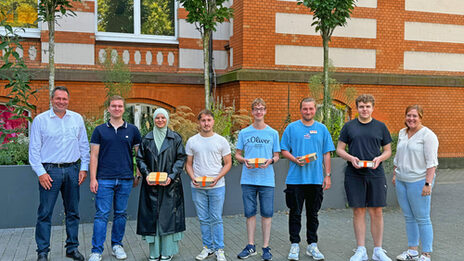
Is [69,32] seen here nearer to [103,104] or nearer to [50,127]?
[103,104]

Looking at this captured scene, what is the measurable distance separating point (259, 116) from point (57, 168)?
8.04 feet

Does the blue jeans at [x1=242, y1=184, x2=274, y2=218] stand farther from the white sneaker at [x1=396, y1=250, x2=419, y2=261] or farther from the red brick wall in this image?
the red brick wall

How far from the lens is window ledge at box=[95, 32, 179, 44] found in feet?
39.5

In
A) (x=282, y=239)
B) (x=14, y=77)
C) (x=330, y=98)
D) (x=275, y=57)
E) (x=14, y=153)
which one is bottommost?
(x=282, y=239)

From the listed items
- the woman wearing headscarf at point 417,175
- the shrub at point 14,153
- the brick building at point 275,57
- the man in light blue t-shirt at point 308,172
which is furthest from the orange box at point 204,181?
the brick building at point 275,57

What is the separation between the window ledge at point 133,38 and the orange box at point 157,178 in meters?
8.01

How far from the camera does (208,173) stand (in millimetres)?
5246

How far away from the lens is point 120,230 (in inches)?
212

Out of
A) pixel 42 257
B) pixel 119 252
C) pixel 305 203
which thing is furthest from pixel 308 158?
pixel 42 257

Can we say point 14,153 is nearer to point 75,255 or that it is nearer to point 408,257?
point 75,255

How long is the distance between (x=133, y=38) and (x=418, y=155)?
9162 millimetres

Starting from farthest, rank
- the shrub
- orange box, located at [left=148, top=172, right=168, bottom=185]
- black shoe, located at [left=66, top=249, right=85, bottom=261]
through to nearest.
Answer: the shrub
black shoe, located at [left=66, top=249, right=85, bottom=261]
orange box, located at [left=148, top=172, right=168, bottom=185]

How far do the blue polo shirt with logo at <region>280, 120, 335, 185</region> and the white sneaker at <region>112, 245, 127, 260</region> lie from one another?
7.18 ft

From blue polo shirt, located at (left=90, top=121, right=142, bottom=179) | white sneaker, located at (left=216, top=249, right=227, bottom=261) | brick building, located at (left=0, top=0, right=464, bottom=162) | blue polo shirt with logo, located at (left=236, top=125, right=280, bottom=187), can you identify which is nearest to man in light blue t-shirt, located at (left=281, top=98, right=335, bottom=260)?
blue polo shirt with logo, located at (left=236, top=125, right=280, bottom=187)
